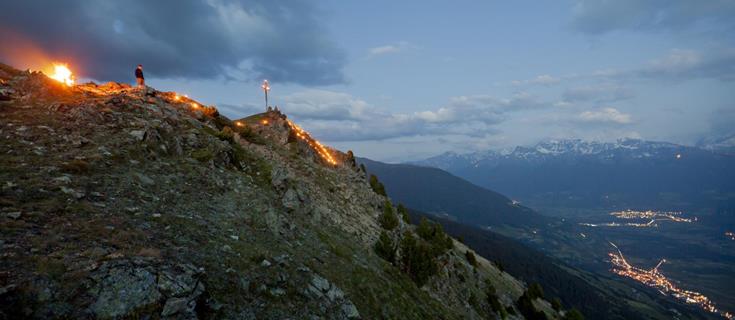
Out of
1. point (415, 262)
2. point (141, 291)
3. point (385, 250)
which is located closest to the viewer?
point (141, 291)

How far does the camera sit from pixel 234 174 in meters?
29.2

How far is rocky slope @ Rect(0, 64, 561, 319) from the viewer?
451 inches

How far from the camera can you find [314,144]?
67.3 metres

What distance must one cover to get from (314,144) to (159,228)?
51.2 meters

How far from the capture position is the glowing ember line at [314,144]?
206 ft

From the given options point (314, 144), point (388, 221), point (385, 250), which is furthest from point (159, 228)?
point (314, 144)

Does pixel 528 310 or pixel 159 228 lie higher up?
pixel 159 228

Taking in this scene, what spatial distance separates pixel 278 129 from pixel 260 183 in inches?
1037

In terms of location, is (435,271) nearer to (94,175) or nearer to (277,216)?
(277,216)

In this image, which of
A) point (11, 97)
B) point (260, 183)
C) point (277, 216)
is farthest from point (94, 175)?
point (11, 97)

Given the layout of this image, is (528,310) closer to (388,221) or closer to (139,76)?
(388,221)

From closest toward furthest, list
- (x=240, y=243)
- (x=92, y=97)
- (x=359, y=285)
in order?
(x=240, y=243) < (x=359, y=285) < (x=92, y=97)

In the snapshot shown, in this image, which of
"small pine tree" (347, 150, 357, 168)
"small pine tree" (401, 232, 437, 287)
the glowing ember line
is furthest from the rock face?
"small pine tree" (347, 150, 357, 168)

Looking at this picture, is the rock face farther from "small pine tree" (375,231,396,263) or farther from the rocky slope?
"small pine tree" (375,231,396,263)
